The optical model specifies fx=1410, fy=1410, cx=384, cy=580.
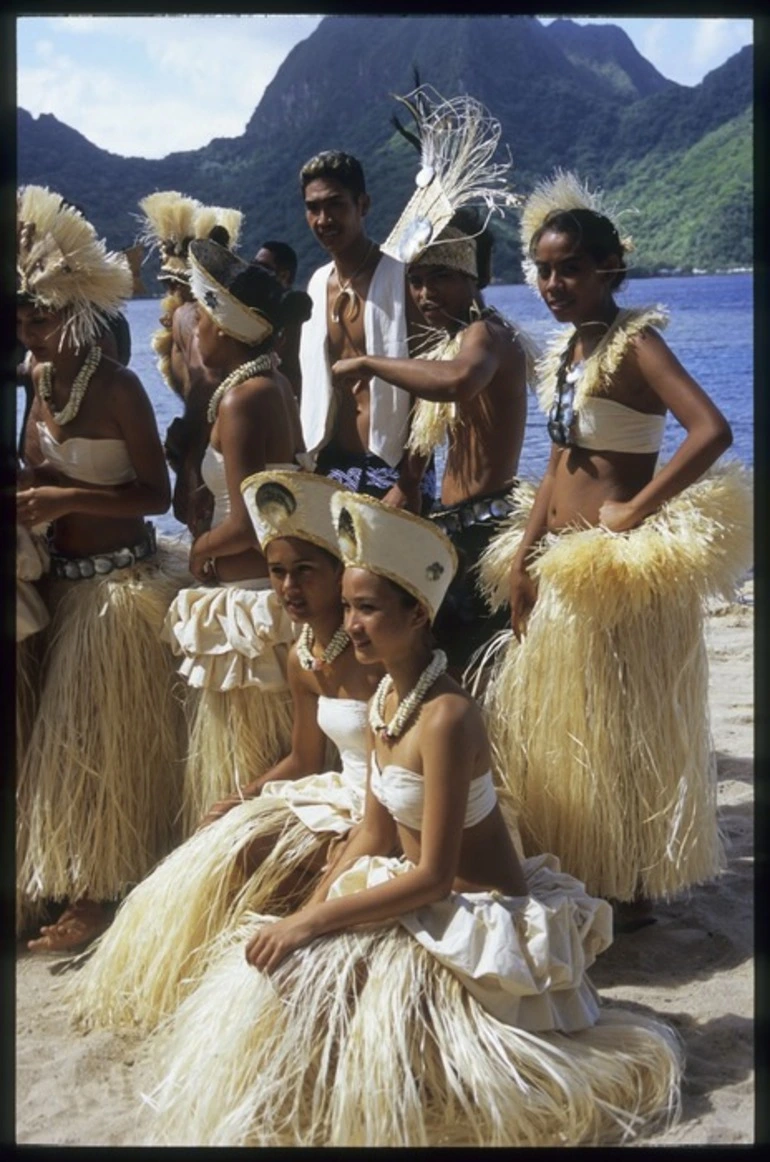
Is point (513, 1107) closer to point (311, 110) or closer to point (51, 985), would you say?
point (51, 985)

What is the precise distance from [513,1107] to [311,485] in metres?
1.10

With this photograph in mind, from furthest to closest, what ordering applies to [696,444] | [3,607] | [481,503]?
[481,503] → [3,607] → [696,444]

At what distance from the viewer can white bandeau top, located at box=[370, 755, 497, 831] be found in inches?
90.6

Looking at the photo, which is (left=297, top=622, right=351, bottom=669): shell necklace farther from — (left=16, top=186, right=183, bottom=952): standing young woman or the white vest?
the white vest

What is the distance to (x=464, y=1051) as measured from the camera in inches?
84.3

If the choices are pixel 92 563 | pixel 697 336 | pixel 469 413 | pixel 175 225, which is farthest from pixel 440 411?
pixel 697 336

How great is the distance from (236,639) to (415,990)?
98 cm

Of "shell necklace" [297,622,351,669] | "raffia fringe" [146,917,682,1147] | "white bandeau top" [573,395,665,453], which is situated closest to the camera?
"raffia fringe" [146,917,682,1147]

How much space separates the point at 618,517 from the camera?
2.88m

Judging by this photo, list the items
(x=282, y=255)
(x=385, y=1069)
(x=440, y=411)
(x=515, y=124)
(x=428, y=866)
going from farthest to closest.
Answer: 1. (x=515, y=124)
2. (x=282, y=255)
3. (x=440, y=411)
4. (x=428, y=866)
5. (x=385, y=1069)

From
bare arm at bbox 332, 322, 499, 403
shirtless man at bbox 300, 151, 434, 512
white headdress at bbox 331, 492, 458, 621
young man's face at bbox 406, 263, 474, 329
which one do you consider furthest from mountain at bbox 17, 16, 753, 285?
white headdress at bbox 331, 492, 458, 621

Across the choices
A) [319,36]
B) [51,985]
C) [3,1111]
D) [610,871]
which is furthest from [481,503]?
[319,36]

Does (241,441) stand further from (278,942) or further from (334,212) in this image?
(278,942)

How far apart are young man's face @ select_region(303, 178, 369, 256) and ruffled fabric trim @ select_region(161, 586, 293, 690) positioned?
982mm
